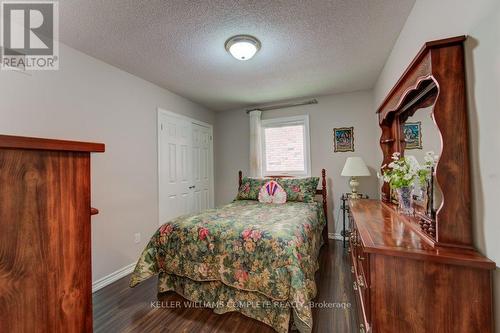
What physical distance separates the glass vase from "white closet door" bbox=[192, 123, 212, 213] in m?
2.97

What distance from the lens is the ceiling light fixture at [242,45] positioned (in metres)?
1.96

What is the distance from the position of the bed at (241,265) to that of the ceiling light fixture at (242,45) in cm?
159

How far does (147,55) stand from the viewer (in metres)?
2.27

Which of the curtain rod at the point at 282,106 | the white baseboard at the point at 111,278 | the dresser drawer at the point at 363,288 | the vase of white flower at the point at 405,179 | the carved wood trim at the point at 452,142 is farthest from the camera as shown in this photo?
the curtain rod at the point at 282,106

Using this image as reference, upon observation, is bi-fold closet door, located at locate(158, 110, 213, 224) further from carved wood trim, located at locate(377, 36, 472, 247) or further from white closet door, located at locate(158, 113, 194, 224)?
carved wood trim, located at locate(377, 36, 472, 247)

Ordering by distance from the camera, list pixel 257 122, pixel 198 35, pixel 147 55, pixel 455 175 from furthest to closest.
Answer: pixel 257 122 < pixel 147 55 < pixel 198 35 < pixel 455 175

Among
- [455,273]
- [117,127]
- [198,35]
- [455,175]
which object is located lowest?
[455,273]

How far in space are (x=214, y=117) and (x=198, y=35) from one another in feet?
8.42

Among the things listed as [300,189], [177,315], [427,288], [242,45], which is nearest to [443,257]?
[427,288]

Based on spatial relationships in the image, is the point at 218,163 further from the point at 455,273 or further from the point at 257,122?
the point at 455,273

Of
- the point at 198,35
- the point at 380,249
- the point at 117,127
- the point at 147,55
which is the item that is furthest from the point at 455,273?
the point at 117,127

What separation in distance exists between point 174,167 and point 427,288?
315 cm

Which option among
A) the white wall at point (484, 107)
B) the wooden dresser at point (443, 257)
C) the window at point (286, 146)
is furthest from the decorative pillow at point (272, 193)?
the white wall at point (484, 107)

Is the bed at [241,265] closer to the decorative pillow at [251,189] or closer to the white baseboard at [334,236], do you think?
the decorative pillow at [251,189]
